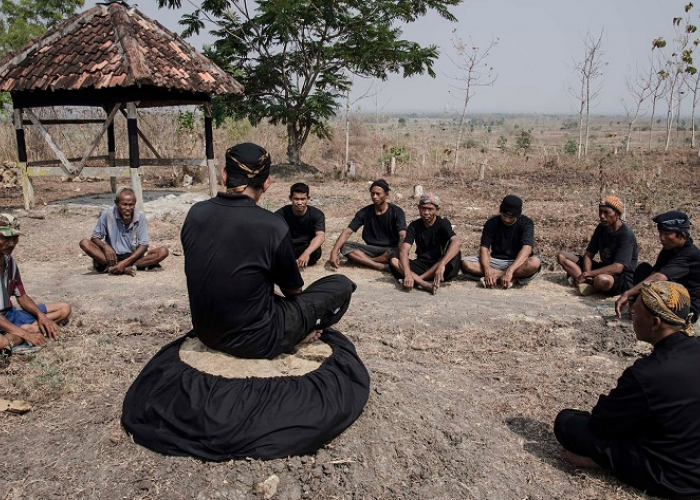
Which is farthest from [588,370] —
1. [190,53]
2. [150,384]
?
[190,53]

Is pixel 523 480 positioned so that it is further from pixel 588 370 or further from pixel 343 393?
pixel 588 370

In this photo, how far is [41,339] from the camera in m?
4.51

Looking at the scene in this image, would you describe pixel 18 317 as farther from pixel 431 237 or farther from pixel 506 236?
pixel 506 236

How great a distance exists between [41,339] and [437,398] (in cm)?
317

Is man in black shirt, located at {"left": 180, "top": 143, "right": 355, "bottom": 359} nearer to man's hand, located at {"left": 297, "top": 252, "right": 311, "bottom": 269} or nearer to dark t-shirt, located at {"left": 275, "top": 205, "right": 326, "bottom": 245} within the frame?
man's hand, located at {"left": 297, "top": 252, "right": 311, "bottom": 269}

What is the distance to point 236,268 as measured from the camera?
2.97m

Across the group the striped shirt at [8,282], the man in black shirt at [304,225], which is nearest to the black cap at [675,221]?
the man in black shirt at [304,225]

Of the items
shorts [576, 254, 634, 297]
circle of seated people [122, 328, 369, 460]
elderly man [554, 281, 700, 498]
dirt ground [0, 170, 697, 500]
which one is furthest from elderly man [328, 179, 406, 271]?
elderly man [554, 281, 700, 498]

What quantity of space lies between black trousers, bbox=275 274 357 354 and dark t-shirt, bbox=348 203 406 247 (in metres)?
3.44

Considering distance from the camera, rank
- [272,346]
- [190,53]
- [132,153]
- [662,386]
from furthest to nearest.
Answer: [190,53] < [132,153] < [272,346] < [662,386]

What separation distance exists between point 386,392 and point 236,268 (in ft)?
4.70

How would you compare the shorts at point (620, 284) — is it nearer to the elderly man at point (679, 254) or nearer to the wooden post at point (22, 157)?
the elderly man at point (679, 254)

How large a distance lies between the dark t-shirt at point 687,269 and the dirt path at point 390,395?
2.15 feet

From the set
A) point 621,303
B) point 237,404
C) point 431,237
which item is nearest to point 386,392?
point 237,404
